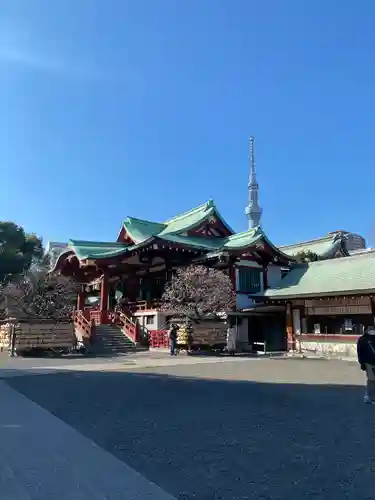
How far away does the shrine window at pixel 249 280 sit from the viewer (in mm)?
30453

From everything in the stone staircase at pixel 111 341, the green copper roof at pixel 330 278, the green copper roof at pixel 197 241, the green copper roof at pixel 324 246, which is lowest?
the stone staircase at pixel 111 341

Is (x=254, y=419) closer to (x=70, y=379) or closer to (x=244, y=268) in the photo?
(x=70, y=379)

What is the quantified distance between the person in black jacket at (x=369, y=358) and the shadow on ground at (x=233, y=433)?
0.36 meters

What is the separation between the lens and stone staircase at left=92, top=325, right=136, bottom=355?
25.1m

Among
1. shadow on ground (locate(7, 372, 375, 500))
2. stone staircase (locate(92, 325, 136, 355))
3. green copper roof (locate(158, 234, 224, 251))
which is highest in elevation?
green copper roof (locate(158, 234, 224, 251))

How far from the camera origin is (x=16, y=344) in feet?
73.5

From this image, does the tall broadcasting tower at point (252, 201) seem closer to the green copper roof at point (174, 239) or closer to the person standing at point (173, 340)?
the green copper roof at point (174, 239)

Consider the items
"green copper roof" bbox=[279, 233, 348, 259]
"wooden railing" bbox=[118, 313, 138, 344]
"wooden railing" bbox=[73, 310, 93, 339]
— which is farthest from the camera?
"green copper roof" bbox=[279, 233, 348, 259]

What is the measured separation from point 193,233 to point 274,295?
10.1 meters

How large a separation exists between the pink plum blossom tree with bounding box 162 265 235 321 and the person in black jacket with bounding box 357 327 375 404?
16.0 metres

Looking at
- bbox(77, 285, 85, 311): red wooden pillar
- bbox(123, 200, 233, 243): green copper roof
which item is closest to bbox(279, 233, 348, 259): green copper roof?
bbox(123, 200, 233, 243): green copper roof

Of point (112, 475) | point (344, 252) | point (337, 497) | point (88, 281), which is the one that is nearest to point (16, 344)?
point (88, 281)

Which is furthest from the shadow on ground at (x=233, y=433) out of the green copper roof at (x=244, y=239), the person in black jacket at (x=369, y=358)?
the green copper roof at (x=244, y=239)

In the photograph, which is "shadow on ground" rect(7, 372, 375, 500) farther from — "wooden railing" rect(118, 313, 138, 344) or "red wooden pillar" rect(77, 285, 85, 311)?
"red wooden pillar" rect(77, 285, 85, 311)
